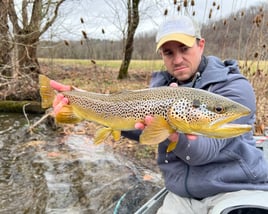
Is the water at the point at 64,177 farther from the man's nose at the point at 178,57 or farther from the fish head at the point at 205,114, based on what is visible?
the fish head at the point at 205,114

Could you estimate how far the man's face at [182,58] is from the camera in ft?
8.55

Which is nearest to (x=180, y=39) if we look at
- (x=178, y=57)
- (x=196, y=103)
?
(x=178, y=57)

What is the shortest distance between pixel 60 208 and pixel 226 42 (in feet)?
14.0

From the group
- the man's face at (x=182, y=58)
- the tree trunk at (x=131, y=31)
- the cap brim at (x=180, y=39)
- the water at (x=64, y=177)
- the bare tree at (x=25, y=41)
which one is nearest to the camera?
the cap brim at (x=180, y=39)

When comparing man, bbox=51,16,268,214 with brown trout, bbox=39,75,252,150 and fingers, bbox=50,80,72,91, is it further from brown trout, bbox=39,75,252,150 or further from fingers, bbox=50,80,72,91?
brown trout, bbox=39,75,252,150

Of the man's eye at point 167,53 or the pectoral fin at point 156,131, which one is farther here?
the man's eye at point 167,53

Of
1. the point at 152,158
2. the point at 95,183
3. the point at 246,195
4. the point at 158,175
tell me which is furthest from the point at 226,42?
the point at 246,195

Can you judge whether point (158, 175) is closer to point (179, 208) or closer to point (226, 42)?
point (179, 208)

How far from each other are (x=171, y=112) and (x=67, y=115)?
0.88m

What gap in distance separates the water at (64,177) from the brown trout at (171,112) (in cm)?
153

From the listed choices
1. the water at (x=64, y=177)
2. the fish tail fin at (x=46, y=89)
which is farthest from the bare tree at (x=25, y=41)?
the fish tail fin at (x=46, y=89)

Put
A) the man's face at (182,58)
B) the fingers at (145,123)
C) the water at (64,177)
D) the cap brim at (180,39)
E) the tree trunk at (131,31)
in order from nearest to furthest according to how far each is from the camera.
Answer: the fingers at (145,123)
the cap brim at (180,39)
the man's face at (182,58)
the water at (64,177)
the tree trunk at (131,31)

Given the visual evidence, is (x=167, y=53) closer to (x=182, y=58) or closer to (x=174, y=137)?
(x=182, y=58)

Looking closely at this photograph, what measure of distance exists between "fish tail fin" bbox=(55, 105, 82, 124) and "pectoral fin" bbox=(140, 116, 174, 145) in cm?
76
